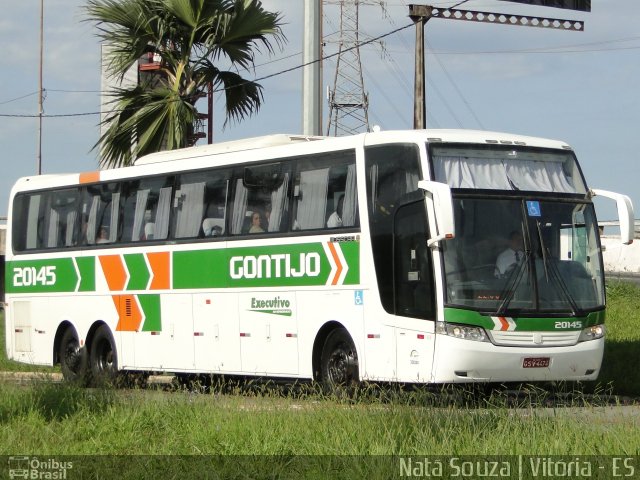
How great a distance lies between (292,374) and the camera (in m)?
17.7

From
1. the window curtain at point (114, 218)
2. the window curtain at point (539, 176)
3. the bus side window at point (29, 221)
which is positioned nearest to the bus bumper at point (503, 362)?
the window curtain at point (539, 176)

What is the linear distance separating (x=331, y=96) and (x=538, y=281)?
4737cm

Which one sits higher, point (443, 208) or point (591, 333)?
point (443, 208)

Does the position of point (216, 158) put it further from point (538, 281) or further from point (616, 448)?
point (616, 448)

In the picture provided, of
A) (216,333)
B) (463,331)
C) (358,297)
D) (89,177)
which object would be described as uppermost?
(89,177)

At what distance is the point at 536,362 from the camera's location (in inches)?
611

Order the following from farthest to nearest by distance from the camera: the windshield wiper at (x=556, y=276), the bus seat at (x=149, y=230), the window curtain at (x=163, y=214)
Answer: the bus seat at (x=149, y=230) → the window curtain at (x=163, y=214) → the windshield wiper at (x=556, y=276)

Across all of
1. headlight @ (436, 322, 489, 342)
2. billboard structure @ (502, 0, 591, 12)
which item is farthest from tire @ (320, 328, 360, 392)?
billboard structure @ (502, 0, 591, 12)

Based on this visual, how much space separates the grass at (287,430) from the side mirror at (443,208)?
89.6 inches

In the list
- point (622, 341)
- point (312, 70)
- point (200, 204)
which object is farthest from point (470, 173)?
point (312, 70)

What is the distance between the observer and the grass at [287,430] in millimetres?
9664

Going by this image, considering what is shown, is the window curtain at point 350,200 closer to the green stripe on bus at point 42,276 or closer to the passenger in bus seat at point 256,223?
the passenger in bus seat at point 256,223

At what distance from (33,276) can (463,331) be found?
10.7 meters

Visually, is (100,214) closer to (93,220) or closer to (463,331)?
(93,220)
